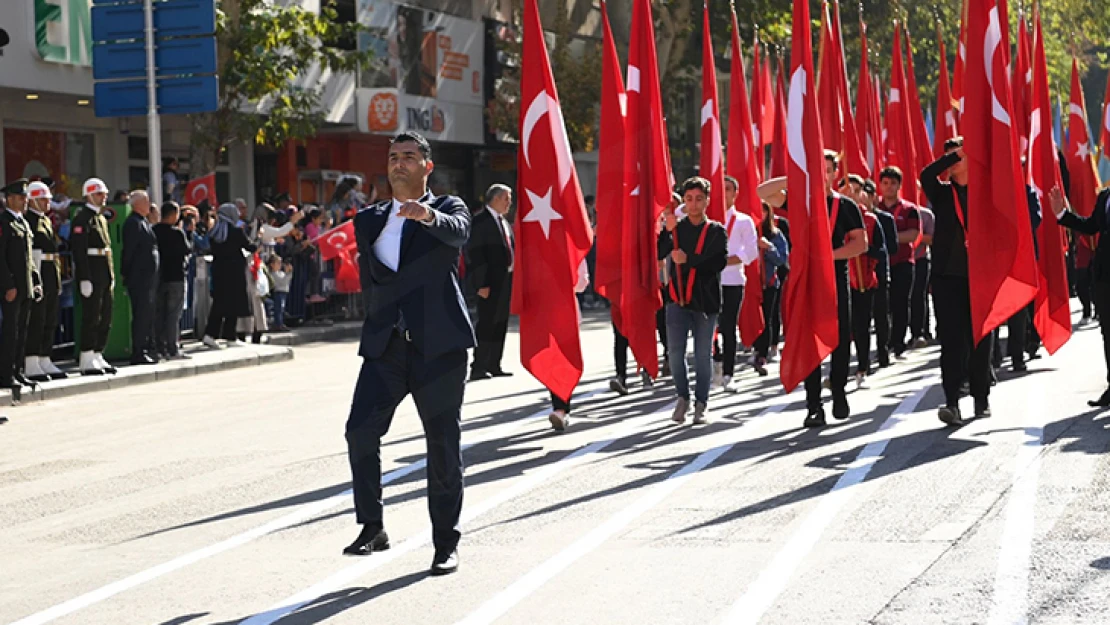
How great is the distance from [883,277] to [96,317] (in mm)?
8229

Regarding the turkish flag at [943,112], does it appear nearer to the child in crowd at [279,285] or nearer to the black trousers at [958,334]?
the child in crowd at [279,285]

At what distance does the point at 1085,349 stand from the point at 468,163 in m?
26.6

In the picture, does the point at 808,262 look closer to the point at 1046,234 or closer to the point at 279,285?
the point at 1046,234

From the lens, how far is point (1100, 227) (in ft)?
44.3

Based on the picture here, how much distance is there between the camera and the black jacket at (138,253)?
19547mm

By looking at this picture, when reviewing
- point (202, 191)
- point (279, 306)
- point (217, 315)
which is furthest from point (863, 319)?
point (202, 191)

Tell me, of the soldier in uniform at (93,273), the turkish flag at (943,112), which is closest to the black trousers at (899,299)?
the turkish flag at (943,112)

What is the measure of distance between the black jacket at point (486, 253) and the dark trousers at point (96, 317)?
13.3 feet

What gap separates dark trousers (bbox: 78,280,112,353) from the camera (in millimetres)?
18625

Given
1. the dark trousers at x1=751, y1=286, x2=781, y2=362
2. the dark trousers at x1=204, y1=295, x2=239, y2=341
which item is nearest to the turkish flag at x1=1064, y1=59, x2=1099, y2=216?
the dark trousers at x1=751, y1=286, x2=781, y2=362

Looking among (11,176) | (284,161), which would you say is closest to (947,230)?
Answer: (11,176)

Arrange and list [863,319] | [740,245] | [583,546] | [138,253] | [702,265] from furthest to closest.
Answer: [138,253], [740,245], [863,319], [702,265], [583,546]

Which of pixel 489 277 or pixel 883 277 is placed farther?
pixel 489 277

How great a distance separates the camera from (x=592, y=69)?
135 feet
